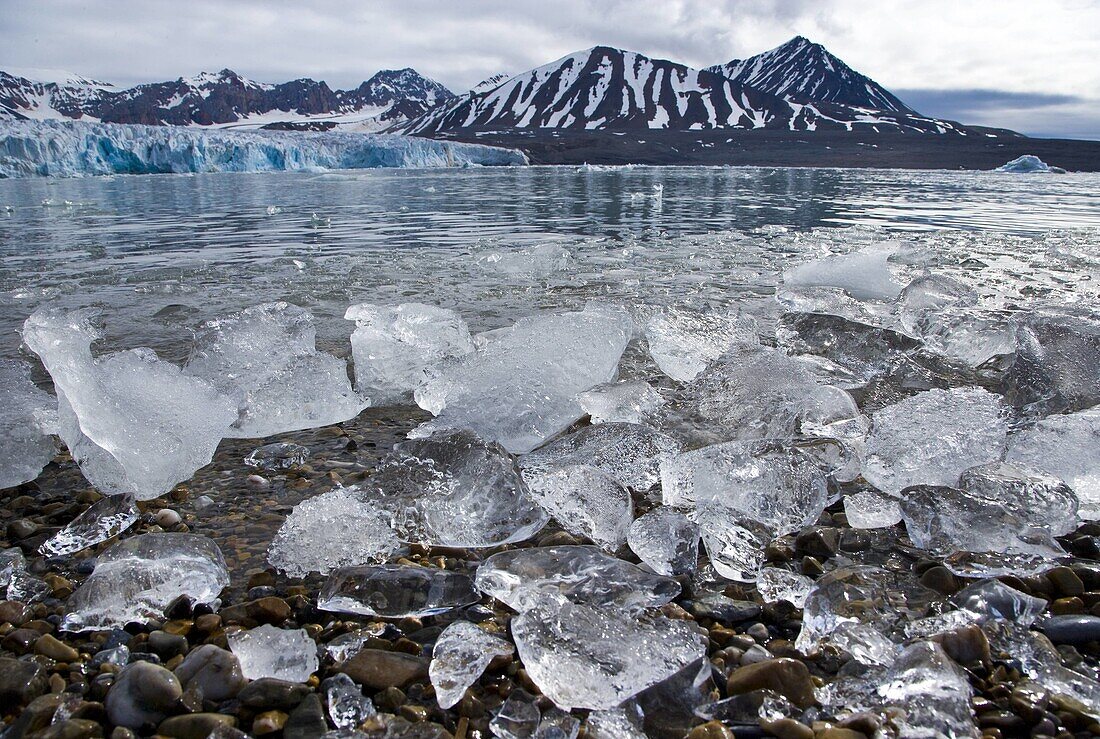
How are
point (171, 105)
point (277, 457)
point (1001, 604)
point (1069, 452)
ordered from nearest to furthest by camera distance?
point (1001, 604) < point (1069, 452) < point (277, 457) < point (171, 105)

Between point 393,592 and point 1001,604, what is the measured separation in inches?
54.1

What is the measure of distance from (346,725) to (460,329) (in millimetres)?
2319

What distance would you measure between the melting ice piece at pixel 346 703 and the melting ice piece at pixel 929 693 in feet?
3.16

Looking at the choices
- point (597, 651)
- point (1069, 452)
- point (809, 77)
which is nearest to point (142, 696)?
point (597, 651)

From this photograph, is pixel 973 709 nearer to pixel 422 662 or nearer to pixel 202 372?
pixel 422 662

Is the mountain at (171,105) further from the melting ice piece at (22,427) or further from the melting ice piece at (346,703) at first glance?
the melting ice piece at (346,703)

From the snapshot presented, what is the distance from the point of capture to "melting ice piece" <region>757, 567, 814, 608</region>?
155cm

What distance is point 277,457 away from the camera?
2338mm

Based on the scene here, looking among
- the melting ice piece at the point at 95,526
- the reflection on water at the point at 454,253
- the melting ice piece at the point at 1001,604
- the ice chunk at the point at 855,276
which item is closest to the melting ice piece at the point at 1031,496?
the melting ice piece at the point at 1001,604

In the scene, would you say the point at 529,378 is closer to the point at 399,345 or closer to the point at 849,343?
the point at 399,345

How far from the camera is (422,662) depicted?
1.33 metres

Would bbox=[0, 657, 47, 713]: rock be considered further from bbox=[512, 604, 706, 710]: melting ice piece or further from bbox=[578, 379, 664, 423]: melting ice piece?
bbox=[578, 379, 664, 423]: melting ice piece

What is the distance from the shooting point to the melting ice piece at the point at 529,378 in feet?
8.05

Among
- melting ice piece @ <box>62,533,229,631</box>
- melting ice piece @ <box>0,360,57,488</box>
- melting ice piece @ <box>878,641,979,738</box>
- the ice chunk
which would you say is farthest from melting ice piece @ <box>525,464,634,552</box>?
the ice chunk
